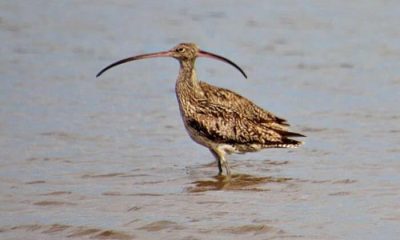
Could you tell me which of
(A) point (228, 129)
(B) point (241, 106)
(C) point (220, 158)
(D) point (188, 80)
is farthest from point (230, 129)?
(D) point (188, 80)

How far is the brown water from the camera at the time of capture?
885cm

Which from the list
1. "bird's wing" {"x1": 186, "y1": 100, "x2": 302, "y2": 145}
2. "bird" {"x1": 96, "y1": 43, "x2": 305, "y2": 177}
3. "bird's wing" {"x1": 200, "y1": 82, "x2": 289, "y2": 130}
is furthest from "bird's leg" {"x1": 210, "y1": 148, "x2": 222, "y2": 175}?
"bird's wing" {"x1": 200, "y1": 82, "x2": 289, "y2": 130}

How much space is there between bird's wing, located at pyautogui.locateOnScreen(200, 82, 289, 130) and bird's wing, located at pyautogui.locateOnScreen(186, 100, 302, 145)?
→ 21cm

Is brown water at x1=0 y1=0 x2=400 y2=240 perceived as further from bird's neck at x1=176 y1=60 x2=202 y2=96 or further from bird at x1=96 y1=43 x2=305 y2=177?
bird's neck at x1=176 y1=60 x2=202 y2=96

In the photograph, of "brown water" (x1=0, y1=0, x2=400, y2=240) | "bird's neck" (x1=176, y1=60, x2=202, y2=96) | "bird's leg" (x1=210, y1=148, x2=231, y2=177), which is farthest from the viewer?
"bird's neck" (x1=176, y1=60, x2=202, y2=96)

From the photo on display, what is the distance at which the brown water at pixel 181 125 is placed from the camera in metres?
8.85

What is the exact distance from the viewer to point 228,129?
10719 mm

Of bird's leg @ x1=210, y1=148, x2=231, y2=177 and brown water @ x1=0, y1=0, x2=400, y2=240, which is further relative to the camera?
bird's leg @ x1=210, y1=148, x2=231, y2=177

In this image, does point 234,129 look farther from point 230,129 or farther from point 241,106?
point 241,106

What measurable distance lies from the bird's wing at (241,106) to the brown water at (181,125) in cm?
31

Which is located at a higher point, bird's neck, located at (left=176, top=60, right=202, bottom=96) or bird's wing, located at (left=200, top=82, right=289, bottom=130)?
bird's neck, located at (left=176, top=60, right=202, bottom=96)

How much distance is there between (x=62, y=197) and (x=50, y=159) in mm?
1337

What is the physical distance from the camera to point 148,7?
17.3 metres

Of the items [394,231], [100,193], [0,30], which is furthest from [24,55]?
[394,231]
